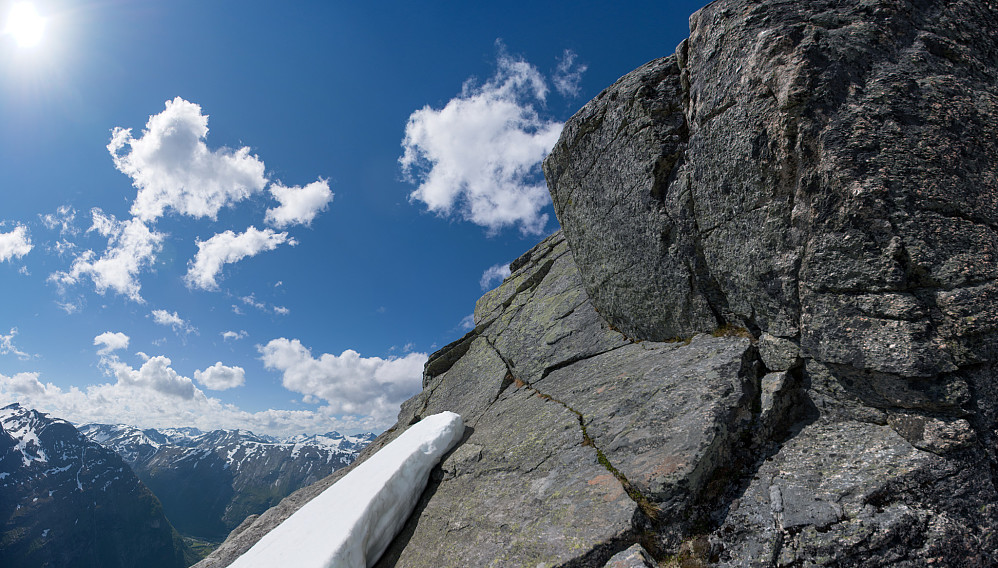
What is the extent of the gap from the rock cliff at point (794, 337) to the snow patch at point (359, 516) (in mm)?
530

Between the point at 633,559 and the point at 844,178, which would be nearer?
the point at 633,559

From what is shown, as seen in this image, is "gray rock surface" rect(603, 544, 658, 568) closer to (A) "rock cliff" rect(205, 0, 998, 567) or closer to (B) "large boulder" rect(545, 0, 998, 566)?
(A) "rock cliff" rect(205, 0, 998, 567)

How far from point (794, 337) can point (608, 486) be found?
480 centimetres

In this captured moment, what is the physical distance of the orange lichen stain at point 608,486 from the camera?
7.42 m

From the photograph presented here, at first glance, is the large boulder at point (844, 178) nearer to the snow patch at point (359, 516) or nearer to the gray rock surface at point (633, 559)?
the gray rock surface at point (633, 559)

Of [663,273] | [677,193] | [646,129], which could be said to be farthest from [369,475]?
[646,129]

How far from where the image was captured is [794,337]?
8430mm

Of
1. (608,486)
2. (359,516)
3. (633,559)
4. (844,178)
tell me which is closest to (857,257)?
(844,178)

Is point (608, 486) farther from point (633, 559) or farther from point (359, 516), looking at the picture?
point (359, 516)

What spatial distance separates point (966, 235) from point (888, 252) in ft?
3.44

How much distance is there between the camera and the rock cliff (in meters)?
6.28

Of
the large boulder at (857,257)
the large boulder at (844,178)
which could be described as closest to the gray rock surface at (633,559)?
the large boulder at (857,257)

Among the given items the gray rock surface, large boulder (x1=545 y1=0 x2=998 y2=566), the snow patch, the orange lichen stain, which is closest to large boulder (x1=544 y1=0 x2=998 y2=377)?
large boulder (x1=545 y1=0 x2=998 y2=566)

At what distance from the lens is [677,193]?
1071cm
